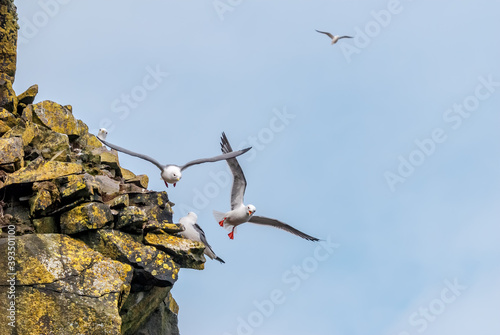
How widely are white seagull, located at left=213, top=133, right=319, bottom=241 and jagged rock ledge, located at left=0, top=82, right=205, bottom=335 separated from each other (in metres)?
2.53

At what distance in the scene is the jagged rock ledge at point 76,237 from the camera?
16844 millimetres

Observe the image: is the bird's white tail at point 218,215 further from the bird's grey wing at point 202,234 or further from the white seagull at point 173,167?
the white seagull at point 173,167

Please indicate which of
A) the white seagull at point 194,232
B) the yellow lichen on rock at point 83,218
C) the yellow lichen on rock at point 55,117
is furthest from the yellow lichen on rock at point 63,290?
the yellow lichen on rock at point 55,117

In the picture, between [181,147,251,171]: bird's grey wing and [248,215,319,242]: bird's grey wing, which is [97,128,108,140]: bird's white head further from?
[248,215,319,242]: bird's grey wing

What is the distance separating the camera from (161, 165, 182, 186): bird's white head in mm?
21953

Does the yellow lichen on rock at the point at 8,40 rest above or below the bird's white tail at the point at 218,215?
above

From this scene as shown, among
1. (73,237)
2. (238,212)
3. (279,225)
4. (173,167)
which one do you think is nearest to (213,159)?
(173,167)

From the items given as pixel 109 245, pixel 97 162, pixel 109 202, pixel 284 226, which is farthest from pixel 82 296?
pixel 284 226

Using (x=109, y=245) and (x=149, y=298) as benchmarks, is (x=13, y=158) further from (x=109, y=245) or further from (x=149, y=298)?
(x=149, y=298)

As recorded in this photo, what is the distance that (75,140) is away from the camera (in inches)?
902

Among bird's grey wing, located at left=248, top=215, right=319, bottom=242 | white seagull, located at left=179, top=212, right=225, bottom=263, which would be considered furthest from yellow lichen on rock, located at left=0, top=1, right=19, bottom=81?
bird's grey wing, located at left=248, top=215, right=319, bottom=242

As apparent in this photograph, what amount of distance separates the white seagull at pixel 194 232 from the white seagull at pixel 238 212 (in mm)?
1472

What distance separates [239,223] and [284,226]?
1.51 metres

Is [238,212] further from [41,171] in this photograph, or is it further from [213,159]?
[41,171]
